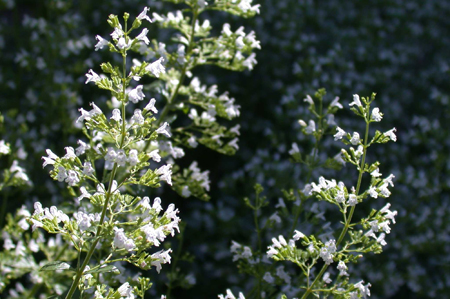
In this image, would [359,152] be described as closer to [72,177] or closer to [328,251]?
[328,251]

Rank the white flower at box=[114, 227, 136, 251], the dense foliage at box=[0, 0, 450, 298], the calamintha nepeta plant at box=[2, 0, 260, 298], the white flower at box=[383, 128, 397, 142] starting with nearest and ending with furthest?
1. the white flower at box=[114, 227, 136, 251]
2. the calamintha nepeta plant at box=[2, 0, 260, 298]
3. the white flower at box=[383, 128, 397, 142]
4. the dense foliage at box=[0, 0, 450, 298]

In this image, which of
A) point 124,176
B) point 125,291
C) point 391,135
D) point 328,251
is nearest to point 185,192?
point 124,176

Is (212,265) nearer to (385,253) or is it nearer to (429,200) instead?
(385,253)

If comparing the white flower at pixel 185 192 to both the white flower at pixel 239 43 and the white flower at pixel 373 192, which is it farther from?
the white flower at pixel 373 192

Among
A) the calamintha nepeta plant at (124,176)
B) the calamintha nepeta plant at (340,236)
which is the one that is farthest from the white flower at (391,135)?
the calamintha nepeta plant at (124,176)

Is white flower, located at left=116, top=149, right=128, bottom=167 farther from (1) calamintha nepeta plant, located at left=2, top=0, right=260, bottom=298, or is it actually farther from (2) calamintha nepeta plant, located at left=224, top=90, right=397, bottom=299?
(2) calamintha nepeta plant, located at left=224, top=90, right=397, bottom=299

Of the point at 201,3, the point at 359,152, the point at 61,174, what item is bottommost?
the point at 61,174

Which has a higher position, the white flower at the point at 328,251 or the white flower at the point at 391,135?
the white flower at the point at 391,135

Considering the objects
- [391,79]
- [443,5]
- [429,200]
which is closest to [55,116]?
[429,200]

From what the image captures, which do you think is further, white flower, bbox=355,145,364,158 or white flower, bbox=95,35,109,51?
white flower, bbox=355,145,364,158

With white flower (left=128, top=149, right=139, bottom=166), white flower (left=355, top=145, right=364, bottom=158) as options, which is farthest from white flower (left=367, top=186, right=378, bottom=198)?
white flower (left=128, top=149, right=139, bottom=166)

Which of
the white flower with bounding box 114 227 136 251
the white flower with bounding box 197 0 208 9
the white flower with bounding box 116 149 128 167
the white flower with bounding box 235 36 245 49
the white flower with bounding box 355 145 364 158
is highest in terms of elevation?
the white flower with bounding box 197 0 208 9
